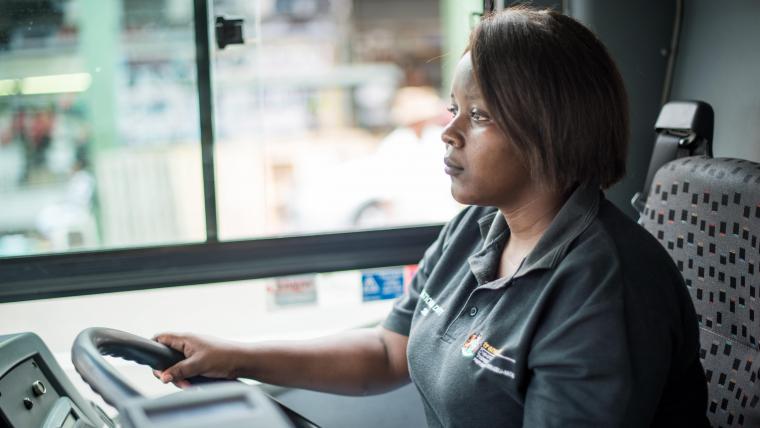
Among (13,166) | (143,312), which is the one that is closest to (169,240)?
(143,312)

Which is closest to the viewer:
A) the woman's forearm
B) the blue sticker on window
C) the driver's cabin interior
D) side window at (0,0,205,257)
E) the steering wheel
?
the steering wheel

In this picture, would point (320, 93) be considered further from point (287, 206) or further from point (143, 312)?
point (143, 312)

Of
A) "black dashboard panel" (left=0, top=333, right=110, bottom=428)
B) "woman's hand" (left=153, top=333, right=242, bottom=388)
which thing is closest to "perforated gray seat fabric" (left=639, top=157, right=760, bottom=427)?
"woman's hand" (left=153, top=333, right=242, bottom=388)

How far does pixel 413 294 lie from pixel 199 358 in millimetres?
462

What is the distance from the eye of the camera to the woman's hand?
1406mm

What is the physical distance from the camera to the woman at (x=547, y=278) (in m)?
1.17

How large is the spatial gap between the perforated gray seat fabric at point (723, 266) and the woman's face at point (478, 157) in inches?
15.3

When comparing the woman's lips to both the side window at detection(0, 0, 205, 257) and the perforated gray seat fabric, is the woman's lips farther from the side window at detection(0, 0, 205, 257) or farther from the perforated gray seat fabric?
the side window at detection(0, 0, 205, 257)

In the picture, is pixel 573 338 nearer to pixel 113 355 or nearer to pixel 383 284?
pixel 113 355

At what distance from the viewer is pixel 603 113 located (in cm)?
130

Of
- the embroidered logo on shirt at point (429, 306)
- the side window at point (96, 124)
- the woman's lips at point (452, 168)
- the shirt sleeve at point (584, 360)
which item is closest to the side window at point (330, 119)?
the side window at point (96, 124)

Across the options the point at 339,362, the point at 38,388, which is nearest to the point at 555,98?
the point at 339,362

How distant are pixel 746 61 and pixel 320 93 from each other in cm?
169

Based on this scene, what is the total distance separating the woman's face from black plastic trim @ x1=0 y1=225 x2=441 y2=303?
88cm
